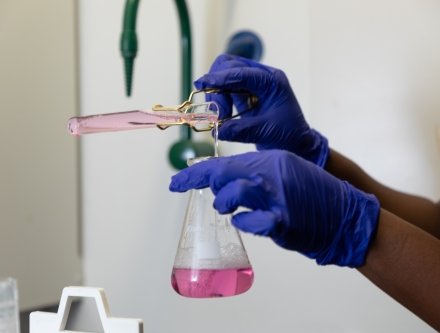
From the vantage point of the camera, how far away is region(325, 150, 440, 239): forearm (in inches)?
50.5

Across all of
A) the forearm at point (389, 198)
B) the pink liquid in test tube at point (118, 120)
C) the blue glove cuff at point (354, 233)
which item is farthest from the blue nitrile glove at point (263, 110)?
the blue glove cuff at point (354, 233)

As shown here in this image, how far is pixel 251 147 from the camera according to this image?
1598 millimetres

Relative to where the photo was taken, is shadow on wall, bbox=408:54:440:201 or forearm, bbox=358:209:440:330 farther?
shadow on wall, bbox=408:54:440:201

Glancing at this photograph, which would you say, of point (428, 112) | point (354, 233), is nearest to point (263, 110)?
point (354, 233)

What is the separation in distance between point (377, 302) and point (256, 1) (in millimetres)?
1014

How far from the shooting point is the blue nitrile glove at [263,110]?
106cm

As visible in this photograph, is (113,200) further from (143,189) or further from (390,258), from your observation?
(390,258)

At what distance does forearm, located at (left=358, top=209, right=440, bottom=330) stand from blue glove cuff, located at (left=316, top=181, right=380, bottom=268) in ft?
0.07

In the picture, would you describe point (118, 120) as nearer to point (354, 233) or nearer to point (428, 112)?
point (354, 233)

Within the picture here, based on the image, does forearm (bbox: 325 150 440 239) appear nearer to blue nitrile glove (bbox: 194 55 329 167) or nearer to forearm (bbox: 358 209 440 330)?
blue nitrile glove (bbox: 194 55 329 167)

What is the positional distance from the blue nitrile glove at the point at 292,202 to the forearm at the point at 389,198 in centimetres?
40

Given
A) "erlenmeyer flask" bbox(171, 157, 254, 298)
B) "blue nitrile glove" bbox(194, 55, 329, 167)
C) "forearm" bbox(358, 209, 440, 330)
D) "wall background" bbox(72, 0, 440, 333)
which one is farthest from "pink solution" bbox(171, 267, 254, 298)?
"wall background" bbox(72, 0, 440, 333)

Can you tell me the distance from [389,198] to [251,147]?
0.48 meters

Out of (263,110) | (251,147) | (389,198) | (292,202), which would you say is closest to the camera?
(292,202)
